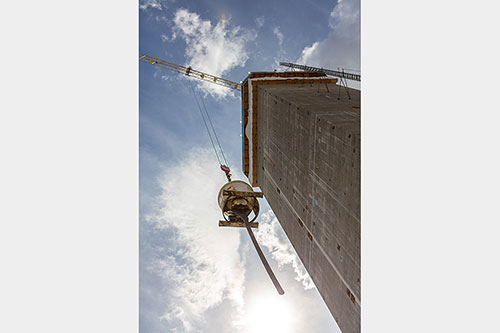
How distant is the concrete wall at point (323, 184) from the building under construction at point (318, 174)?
3 centimetres

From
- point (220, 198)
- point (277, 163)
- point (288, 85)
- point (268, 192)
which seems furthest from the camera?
point (268, 192)

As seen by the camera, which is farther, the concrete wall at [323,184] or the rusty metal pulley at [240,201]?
the rusty metal pulley at [240,201]

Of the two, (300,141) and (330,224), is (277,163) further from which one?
(330,224)

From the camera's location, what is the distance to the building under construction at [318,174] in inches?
448

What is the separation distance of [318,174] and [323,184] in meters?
0.66

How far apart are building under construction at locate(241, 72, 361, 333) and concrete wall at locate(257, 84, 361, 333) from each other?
0.10 feet

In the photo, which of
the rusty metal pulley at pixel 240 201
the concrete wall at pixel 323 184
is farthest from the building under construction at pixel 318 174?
the rusty metal pulley at pixel 240 201

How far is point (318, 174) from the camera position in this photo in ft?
46.7

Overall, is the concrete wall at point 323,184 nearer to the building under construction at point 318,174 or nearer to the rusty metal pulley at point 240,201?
the building under construction at point 318,174

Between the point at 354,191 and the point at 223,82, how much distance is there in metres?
44.3

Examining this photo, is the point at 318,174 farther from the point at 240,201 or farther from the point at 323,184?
the point at 240,201

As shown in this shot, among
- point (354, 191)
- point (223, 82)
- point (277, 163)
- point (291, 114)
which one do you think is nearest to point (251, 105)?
point (277, 163)

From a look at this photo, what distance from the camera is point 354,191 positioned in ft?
35.0

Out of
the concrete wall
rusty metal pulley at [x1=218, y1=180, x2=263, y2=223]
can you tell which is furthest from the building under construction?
rusty metal pulley at [x1=218, y1=180, x2=263, y2=223]
